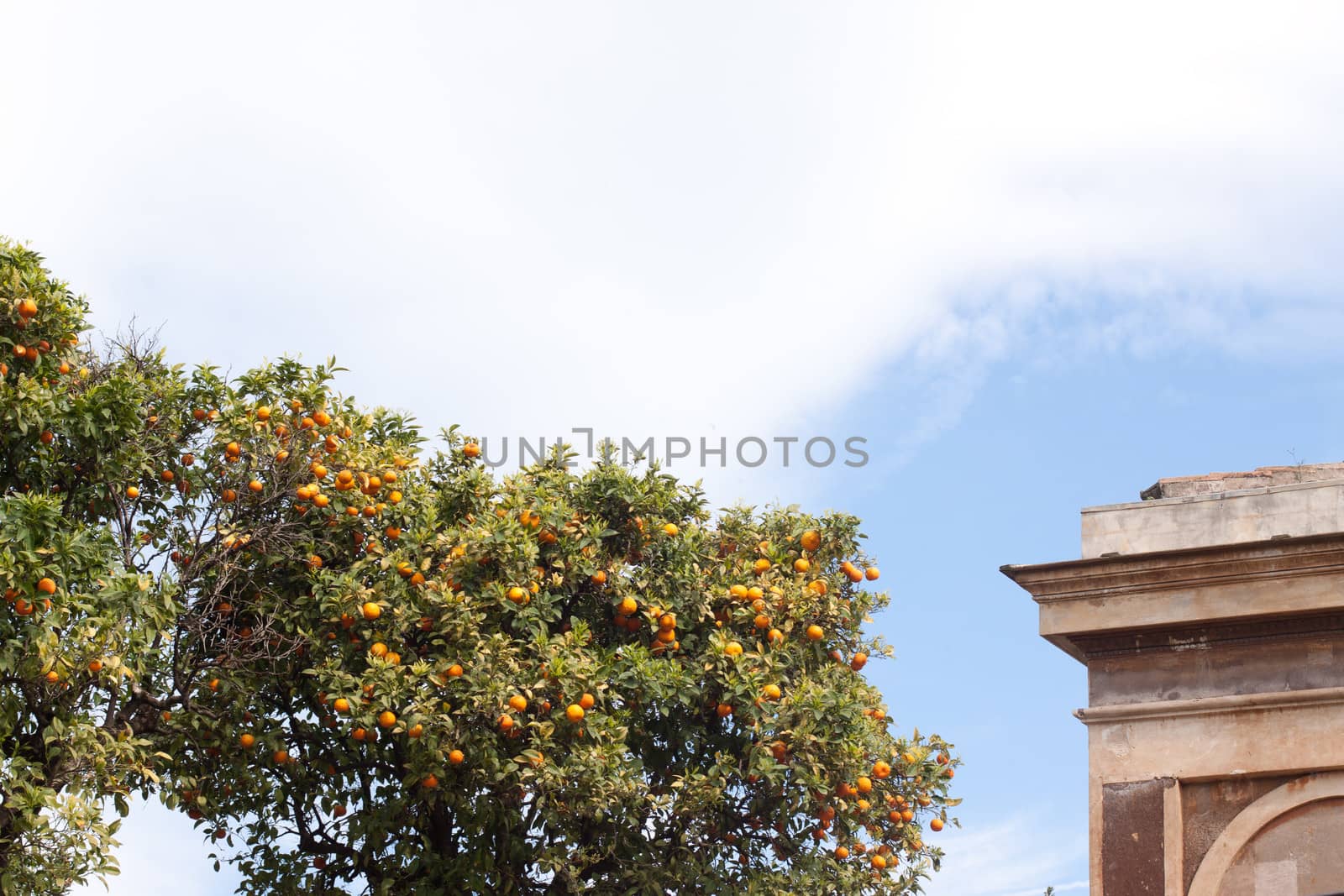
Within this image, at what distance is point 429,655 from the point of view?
14.3m

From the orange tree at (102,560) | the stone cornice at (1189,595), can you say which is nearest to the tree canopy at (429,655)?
the orange tree at (102,560)

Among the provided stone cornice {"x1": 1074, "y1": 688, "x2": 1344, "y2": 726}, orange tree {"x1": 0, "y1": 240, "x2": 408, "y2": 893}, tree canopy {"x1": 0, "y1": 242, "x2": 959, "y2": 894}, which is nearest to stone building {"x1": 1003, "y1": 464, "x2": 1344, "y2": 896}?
stone cornice {"x1": 1074, "y1": 688, "x2": 1344, "y2": 726}

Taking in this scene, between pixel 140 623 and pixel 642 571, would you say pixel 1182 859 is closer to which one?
pixel 642 571

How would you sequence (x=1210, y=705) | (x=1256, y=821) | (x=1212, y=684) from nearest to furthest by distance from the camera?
(x=1256, y=821), (x=1210, y=705), (x=1212, y=684)

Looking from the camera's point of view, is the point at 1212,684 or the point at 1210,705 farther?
the point at 1212,684

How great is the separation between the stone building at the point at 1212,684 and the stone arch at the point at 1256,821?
12 millimetres

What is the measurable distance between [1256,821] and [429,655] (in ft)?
22.8

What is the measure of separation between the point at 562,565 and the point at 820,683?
2709 millimetres

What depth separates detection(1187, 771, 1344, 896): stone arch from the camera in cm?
1185

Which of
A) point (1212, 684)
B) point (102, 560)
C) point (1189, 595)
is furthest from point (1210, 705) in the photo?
point (102, 560)

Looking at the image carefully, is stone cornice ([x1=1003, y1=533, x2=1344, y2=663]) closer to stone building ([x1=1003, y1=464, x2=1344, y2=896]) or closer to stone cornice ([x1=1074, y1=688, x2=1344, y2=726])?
stone building ([x1=1003, y1=464, x2=1344, y2=896])

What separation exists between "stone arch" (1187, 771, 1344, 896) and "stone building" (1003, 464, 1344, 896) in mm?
12

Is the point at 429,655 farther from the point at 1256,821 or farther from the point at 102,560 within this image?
the point at 1256,821

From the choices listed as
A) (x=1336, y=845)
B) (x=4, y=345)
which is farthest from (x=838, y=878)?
(x=4, y=345)
